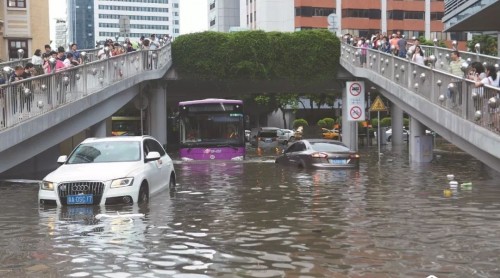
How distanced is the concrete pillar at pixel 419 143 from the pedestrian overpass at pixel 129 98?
0.15 ft

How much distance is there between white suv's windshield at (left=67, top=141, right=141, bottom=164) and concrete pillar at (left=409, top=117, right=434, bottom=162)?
17.3 meters

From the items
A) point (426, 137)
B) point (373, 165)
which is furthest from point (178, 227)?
point (426, 137)

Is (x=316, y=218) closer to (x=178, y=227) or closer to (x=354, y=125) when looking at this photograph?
(x=178, y=227)

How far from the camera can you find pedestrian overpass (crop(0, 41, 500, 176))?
17.7m

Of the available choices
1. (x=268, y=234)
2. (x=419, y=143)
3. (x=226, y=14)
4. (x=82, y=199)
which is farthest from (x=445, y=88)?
(x=226, y=14)

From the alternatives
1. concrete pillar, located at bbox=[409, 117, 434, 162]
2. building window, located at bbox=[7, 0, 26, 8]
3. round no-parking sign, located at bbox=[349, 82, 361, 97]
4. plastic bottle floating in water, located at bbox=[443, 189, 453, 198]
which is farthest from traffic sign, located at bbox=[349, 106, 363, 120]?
building window, located at bbox=[7, 0, 26, 8]

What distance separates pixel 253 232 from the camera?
1094 cm

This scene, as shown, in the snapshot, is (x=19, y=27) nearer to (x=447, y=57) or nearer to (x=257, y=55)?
(x=257, y=55)

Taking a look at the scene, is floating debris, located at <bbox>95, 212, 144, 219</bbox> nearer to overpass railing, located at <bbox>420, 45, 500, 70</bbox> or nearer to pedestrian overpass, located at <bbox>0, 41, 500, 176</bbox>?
pedestrian overpass, located at <bbox>0, 41, 500, 176</bbox>

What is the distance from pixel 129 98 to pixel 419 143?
45.1ft

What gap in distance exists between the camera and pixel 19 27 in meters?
45.5

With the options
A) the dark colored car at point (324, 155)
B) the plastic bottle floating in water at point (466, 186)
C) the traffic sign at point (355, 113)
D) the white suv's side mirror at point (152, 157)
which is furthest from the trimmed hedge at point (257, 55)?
the white suv's side mirror at point (152, 157)

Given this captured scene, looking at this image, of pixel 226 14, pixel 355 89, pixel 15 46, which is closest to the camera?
pixel 355 89

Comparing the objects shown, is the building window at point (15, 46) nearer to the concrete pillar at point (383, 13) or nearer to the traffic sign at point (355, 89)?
the traffic sign at point (355, 89)
